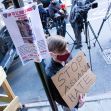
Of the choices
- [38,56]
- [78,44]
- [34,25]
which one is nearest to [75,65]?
[38,56]

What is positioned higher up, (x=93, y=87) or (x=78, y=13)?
(x=78, y=13)

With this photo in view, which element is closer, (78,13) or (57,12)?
(78,13)

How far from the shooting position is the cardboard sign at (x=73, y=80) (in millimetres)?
1589

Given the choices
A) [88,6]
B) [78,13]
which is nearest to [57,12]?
[78,13]

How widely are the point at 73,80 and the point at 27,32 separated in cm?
58

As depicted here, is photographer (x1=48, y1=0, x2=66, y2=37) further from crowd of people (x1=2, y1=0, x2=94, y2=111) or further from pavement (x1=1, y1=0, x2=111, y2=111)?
pavement (x1=1, y1=0, x2=111, y2=111)

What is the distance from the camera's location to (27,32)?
125 centimetres

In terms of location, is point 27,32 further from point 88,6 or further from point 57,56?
point 88,6

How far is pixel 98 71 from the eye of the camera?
13.5 ft

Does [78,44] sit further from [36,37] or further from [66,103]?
[36,37]

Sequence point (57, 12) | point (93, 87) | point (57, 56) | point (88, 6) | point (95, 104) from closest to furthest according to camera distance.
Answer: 1. point (57, 56)
2. point (95, 104)
3. point (93, 87)
4. point (88, 6)
5. point (57, 12)

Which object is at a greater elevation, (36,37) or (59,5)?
(36,37)

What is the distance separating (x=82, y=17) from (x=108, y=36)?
147 cm

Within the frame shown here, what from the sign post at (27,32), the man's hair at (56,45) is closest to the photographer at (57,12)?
the man's hair at (56,45)
